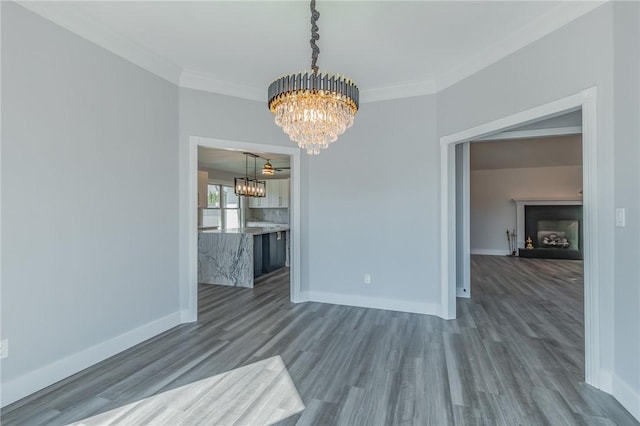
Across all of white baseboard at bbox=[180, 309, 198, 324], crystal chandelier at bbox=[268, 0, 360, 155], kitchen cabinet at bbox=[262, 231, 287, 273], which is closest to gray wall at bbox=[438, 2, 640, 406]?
crystal chandelier at bbox=[268, 0, 360, 155]

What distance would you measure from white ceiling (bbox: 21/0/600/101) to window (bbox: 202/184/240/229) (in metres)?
5.23

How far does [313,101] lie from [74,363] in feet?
8.88

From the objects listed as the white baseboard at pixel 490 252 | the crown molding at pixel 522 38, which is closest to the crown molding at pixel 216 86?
the crown molding at pixel 522 38

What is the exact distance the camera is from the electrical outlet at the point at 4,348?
1929mm

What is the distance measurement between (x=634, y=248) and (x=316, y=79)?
2.24m

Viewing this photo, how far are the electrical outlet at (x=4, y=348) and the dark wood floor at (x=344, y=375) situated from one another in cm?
33

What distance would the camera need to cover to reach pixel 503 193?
863cm

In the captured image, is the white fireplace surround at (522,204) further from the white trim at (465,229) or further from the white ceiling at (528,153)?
the white trim at (465,229)

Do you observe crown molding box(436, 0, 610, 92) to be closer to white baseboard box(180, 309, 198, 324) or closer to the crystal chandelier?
the crystal chandelier

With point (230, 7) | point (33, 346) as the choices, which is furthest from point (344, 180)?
point (33, 346)

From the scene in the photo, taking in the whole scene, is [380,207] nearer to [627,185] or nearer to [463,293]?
[463,293]

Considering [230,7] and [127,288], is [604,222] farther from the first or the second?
[127,288]

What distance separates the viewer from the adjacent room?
6.37 feet

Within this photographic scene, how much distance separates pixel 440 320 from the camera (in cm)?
344
